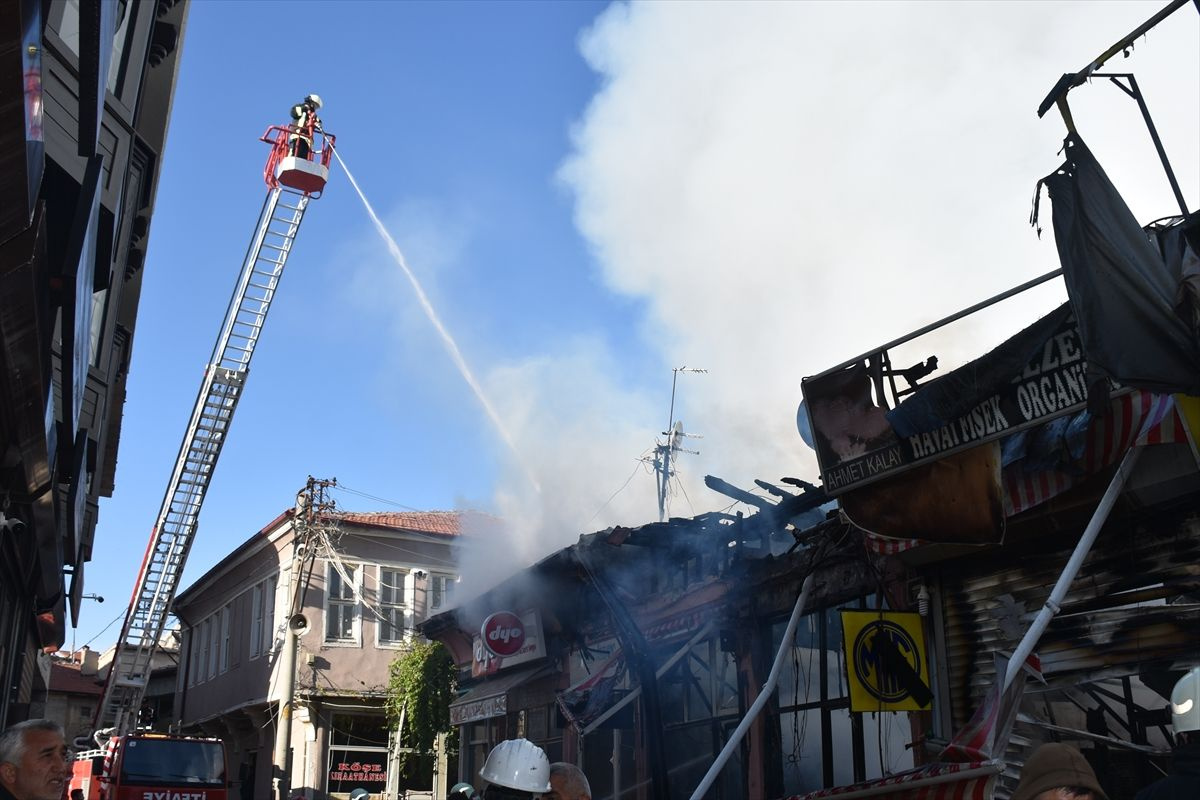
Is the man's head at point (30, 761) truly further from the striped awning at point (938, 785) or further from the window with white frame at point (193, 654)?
the window with white frame at point (193, 654)

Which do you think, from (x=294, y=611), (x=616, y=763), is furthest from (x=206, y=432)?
(x=616, y=763)

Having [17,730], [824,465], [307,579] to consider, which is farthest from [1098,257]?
[307,579]

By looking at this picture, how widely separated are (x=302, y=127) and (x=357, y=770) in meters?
16.3

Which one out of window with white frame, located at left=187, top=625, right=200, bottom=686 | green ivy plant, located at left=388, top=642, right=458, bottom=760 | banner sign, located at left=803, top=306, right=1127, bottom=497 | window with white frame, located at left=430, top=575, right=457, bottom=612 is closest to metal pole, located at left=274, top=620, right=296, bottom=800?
green ivy plant, located at left=388, top=642, right=458, bottom=760

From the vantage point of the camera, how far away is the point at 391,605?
28922mm

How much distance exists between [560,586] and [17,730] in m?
11.2

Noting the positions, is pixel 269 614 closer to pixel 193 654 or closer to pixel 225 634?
pixel 225 634

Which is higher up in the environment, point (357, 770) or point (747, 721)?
point (747, 721)

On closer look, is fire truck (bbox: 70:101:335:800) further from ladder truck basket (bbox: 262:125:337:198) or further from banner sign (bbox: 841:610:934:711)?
banner sign (bbox: 841:610:934:711)

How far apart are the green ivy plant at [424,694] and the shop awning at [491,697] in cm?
657

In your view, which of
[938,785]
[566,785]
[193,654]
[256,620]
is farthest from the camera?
[193,654]

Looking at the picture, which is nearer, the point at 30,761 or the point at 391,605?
the point at 30,761

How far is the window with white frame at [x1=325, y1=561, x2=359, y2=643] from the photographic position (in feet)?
90.9

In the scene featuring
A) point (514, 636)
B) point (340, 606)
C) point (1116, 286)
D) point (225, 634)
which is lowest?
point (514, 636)
